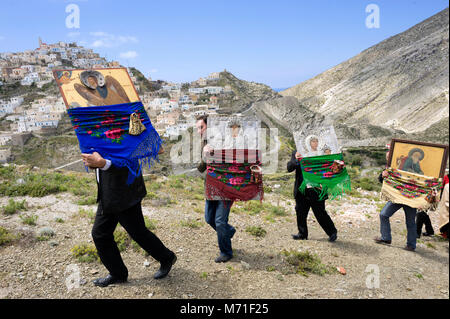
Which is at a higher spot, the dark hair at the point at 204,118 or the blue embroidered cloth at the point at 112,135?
the dark hair at the point at 204,118

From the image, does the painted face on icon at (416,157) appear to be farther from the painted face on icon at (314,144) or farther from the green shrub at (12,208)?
the green shrub at (12,208)

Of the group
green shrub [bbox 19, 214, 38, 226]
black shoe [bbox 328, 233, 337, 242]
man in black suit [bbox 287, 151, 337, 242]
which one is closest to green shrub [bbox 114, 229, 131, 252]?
green shrub [bbox 19, 214, 38, 226]

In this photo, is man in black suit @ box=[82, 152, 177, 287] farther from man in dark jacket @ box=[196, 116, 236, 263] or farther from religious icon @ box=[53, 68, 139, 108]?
man in dark jacket @ box=[196, 116, 236, 263]

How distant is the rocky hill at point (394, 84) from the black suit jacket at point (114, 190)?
70954 millimetres

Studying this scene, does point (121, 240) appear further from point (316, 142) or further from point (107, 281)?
point (316, 142)

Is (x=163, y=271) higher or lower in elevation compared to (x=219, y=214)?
lower

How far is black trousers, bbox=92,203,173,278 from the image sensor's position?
10.7 ft

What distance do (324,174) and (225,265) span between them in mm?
2354

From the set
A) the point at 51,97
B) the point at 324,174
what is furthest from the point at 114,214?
the point at 51,97

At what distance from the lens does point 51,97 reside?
93.3 metres

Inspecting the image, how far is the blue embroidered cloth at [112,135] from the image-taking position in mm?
3057

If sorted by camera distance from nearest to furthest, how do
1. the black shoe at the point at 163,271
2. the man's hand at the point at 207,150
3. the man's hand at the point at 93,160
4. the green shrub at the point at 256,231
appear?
the man's hand at the point at 93,160 → the black shoe at the point at 163,271 → the man's hand at the point at 207,150 → the green shrub at the point at 256,231

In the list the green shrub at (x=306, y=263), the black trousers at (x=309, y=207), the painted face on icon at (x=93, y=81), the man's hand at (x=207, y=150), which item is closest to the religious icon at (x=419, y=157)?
the black trousers at (x=309, y=207)

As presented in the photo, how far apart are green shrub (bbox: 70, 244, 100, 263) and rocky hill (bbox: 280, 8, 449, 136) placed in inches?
2786
